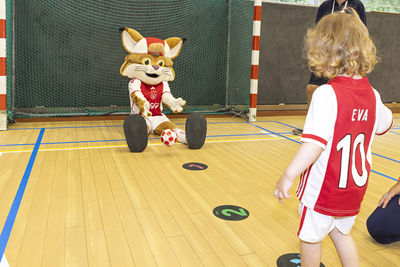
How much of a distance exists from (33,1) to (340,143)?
4.45 m

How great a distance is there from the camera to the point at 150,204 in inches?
70.8

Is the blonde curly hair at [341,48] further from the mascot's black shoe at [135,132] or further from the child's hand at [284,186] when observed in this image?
the mascot's black shoe at [135,132]

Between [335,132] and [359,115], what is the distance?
0.28ft

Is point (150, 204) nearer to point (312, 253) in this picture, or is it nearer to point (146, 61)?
point (312, 253)

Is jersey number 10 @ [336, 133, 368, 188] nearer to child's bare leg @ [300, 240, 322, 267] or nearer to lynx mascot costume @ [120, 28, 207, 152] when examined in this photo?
child's bare leg @ [300, 240, 322, 267]

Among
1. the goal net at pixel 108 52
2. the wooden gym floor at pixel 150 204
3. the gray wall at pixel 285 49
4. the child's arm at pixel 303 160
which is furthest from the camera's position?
the gray wall at pixel 285 49

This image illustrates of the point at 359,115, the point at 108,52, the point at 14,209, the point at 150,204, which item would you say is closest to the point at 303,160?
the point at 359,115

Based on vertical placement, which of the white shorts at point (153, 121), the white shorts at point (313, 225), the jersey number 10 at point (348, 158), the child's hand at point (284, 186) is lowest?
the white shorts at point (153, 121)

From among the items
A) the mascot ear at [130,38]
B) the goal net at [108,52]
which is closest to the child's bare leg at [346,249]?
the mascot ear at [130,38]

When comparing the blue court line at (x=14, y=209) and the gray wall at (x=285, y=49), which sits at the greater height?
the gray wall at (x=285, y=49)

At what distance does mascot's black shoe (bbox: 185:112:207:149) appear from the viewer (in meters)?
2.85

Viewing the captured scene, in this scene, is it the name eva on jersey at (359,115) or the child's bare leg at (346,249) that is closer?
the name eva on jersey at (359,115)

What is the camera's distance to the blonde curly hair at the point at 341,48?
95cm

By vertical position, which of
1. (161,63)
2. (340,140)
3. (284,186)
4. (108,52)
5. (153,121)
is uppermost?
(108,52)
